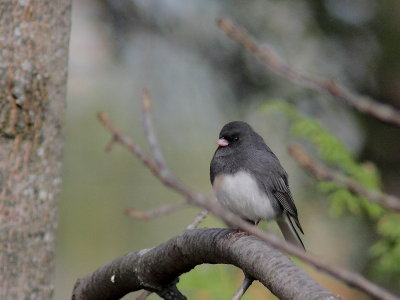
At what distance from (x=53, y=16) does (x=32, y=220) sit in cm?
54

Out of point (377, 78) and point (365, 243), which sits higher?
point (377, 78)

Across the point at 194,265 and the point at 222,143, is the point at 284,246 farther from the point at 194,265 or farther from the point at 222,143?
the point at 222,143

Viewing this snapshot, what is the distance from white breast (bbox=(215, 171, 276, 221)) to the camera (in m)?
2.47

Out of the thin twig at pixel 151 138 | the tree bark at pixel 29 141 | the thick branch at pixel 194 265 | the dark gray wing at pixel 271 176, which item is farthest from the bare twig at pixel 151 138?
the dark gray wing at pixel 271 176

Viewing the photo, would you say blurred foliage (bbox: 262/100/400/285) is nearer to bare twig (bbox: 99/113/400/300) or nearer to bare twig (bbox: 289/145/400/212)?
bare twig (bbox: 289/145/400/212)

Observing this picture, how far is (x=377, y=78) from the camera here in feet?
12.9

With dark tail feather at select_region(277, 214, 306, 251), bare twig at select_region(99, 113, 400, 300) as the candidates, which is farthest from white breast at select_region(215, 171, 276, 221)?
bare twig at select_region(99, 113, 400, 300)

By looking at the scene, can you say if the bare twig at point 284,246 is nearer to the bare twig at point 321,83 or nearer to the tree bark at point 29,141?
the bare twig at point 321,83

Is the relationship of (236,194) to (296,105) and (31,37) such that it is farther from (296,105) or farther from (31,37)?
(296,105)

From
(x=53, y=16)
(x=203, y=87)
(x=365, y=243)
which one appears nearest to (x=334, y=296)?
(x=53, y=16)

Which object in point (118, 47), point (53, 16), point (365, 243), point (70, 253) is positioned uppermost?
point (53, 16)

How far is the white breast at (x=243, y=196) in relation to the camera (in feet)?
8.11

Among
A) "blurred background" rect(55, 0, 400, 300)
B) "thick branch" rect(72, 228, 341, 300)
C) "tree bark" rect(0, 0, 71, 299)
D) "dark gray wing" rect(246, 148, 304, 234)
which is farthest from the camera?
"blurred background" rect(55, 0, 400, 300)

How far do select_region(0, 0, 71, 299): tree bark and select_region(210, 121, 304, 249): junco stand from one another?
68 centimetres
